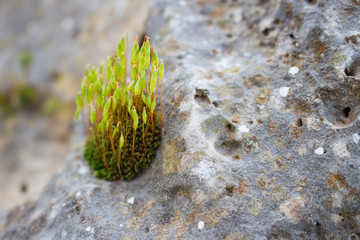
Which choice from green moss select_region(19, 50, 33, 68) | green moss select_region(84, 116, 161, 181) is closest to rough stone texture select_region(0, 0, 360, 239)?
green moss select_region(84, 116, 161, 181)

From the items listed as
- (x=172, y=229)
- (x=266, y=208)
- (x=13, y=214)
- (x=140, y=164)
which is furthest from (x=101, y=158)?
(x=266, y=208)

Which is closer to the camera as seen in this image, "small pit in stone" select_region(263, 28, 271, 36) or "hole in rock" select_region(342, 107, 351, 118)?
"hole in rock" select_region(342, 107, 351, 118)

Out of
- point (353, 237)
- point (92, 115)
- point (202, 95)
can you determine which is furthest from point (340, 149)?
point (92, 115)

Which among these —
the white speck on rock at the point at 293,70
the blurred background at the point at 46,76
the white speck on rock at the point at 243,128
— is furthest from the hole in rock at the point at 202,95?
the blurred background at the point at 46,76

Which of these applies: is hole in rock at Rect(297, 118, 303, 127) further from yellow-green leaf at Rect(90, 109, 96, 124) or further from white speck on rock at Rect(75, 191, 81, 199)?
white speck on rock at Rect(75, 191, 81, 199)

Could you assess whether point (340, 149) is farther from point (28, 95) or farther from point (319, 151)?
point (28, 95)

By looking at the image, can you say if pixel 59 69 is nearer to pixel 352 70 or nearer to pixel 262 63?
pixel 262 63

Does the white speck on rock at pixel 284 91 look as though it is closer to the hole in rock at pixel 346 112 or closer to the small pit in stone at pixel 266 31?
the hole in rock at pixel 346 112
